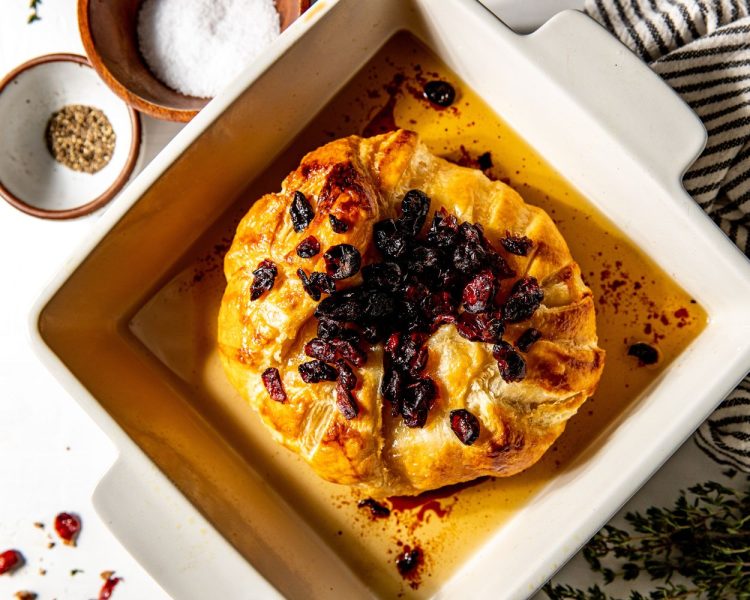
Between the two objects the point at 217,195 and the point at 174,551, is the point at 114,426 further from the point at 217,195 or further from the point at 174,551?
Answer: the point at 217,195

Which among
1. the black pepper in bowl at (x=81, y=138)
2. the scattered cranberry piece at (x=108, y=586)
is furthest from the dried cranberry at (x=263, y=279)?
the scattered cranberry piece at (x=108, y=586)

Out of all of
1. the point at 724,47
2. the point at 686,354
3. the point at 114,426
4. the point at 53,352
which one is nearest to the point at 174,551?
the point at 114,426

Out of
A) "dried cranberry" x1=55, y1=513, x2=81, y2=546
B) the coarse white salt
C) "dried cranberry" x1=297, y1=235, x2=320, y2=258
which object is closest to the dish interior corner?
the coarse white salt

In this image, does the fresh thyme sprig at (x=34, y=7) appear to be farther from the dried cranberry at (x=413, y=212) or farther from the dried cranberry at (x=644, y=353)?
the dried cranberry at (x=644, y=353)

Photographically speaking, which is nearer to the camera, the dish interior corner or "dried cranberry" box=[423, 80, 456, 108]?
the dish interior corner

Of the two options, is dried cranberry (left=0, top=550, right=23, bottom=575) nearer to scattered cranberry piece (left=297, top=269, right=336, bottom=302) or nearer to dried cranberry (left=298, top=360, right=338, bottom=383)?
dried cranberry (left=298, top=360, right=338, bottom=383)

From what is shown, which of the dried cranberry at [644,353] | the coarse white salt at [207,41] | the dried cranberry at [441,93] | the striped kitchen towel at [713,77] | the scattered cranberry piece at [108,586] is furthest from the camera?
the scattered cranberry piece at [108,586]
